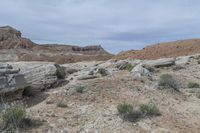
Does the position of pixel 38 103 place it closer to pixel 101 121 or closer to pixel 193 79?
pixel 101 121

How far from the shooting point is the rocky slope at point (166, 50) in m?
37.3

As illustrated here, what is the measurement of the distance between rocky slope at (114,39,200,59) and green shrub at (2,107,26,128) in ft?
88.9

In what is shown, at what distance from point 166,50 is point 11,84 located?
96.4 feet

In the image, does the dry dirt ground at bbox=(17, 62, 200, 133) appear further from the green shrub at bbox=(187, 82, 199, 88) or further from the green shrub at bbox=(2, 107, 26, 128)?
the green shrub at bbox=(187, 82, 199, 88)

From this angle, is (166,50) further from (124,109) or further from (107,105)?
(124,109)

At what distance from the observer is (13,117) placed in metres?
9.62

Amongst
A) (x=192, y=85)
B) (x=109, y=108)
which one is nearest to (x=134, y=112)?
(x=109, y=108)

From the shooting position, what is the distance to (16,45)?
6994 centimetres

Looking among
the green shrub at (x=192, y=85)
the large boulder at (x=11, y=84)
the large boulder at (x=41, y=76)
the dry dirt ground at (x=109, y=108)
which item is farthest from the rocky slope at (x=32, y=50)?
the large boulder at (x=11, y=84)

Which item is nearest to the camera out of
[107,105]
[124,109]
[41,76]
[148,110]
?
[124,109]

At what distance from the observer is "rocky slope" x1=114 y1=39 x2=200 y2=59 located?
3728cm

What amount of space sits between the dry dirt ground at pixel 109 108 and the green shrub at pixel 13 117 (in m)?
0.36

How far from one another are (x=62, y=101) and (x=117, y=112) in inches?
72.1

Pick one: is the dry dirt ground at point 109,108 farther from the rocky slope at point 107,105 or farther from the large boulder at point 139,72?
the large boulder at point 139,72
